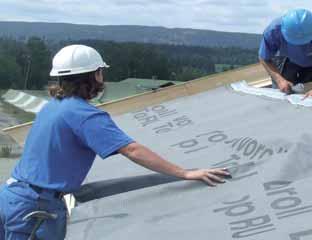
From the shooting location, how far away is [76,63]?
9.48 feet

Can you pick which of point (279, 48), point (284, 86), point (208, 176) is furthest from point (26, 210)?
point (279, 48)

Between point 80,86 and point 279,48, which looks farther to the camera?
point 279,48

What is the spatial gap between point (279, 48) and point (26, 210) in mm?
2611

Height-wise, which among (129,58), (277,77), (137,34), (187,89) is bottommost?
(137,34)

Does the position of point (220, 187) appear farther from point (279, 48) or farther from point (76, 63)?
point (279, 48)

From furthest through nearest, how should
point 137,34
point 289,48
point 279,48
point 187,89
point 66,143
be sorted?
point 137,34, point 187,89, point 279,48, point 289,48, point 66,143

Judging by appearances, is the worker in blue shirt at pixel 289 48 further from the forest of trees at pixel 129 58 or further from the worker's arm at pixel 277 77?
the forest of trees at pixel 129 58

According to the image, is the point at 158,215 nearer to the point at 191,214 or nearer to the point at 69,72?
the point at 191,214

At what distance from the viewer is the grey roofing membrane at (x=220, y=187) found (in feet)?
8.22

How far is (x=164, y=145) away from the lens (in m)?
3.74

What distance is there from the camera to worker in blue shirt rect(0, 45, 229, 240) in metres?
2.82

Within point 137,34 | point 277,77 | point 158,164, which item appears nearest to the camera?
point 158,164

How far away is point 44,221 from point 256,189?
900mm

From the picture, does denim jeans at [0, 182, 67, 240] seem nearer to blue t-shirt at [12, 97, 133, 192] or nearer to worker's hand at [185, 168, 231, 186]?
blue t-shirt at [12, 97, 133, 192]
